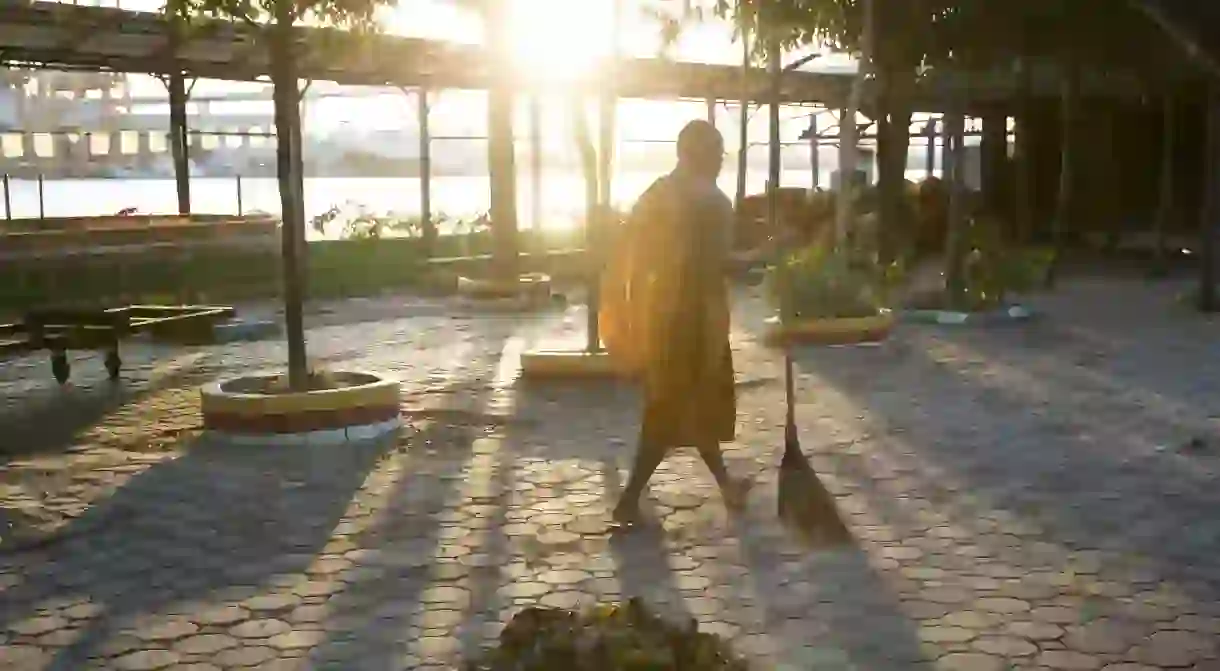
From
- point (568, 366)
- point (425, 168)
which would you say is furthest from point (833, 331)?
point (425, 168)

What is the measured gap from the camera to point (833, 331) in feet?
36.5

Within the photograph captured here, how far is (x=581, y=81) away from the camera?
33.5 ft

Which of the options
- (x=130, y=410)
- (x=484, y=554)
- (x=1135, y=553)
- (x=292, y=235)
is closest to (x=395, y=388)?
(x=292, y=235)

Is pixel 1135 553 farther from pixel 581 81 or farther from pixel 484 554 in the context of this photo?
pixel 581 81

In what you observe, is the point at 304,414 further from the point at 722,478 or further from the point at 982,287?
the point at 982,287

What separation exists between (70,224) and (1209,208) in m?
13.9

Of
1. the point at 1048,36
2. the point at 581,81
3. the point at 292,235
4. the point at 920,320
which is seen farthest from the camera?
the point at 1048,36

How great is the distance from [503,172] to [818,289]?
192 inches

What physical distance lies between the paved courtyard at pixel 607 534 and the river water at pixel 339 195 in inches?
243

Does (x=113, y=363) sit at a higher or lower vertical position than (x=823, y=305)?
lower

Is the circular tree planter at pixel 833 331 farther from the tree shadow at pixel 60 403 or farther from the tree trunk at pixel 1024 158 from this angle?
the tree trunk at pixel 1024 158

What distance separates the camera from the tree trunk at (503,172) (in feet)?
47.8

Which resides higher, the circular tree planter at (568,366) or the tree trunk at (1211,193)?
the tree trunk at (1211,193)

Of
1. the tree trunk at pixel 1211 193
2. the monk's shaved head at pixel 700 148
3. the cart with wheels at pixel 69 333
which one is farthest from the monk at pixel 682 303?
the tree trunk at pixel 1211 193
